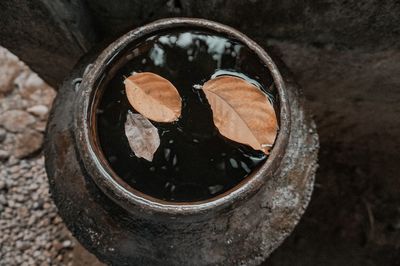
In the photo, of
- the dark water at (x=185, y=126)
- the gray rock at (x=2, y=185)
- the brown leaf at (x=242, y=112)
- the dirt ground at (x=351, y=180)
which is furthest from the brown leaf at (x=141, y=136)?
the gray rock at (x=2, y=185)

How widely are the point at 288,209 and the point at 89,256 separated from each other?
113 centimetres

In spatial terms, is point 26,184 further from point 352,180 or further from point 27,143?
point 352,180

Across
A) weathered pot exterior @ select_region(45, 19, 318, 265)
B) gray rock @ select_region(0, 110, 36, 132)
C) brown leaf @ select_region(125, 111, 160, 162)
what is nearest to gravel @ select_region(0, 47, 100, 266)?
gray rock @ select_region(0, 110, 36, 132)

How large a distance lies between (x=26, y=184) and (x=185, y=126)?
1359 mm

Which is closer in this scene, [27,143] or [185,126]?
[185,126]

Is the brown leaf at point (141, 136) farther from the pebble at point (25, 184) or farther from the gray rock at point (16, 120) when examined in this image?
the gray rock at point (16, 120)

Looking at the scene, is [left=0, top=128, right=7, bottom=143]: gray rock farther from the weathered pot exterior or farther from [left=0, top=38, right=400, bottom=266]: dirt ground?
the weathered pot exterior

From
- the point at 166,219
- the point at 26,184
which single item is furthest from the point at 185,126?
the point at 26,184

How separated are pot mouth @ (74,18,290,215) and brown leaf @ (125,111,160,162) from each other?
0.08m

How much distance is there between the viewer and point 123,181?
1.02m

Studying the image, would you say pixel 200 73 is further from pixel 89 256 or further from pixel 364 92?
pixel 89 256

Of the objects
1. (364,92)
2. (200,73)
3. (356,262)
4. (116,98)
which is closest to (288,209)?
(200,73)

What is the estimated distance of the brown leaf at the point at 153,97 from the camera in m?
1.10

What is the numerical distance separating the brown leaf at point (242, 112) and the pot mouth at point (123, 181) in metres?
0.04
